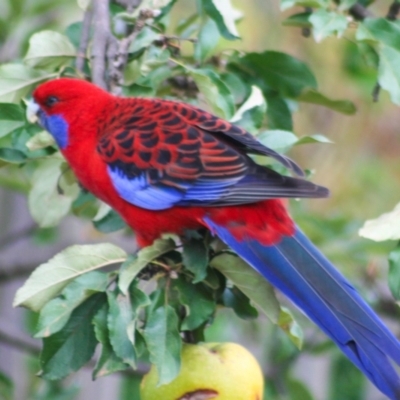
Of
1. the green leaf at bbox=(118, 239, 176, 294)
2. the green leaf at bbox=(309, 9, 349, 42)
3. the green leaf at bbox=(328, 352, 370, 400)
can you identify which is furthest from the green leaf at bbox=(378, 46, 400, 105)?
the green leaf at bbox=(328, 352, 370, 400)

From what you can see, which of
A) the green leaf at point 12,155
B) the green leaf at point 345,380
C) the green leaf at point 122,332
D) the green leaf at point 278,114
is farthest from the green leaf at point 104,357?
the green leaf at point 345,380

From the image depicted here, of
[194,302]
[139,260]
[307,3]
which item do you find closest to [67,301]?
[139,260]

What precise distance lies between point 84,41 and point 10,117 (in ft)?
1.14

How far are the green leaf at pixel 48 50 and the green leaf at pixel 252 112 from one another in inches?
22.0

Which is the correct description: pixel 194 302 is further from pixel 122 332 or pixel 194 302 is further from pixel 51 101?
pixel 51 101

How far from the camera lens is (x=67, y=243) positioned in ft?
13.9

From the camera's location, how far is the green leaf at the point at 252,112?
2.53m

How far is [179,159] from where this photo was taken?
2547 mm

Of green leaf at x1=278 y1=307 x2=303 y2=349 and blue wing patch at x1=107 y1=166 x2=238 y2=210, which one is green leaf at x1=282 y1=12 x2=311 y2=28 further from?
green leaf at x1=278 y1=307 x2=303 y2=349

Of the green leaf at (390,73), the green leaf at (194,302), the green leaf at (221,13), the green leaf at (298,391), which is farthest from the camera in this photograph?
the green leaf at (298,391)

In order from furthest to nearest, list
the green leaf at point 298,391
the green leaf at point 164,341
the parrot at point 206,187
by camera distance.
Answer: the green leaf at point 298,391
the parrot at point 206,187
the green leaf at point 164,341

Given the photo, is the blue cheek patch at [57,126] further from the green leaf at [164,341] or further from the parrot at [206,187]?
the green leaf at [164,341]

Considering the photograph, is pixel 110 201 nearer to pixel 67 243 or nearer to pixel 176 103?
pixel 176 103

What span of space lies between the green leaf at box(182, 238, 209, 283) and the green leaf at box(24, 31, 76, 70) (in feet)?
2.40
